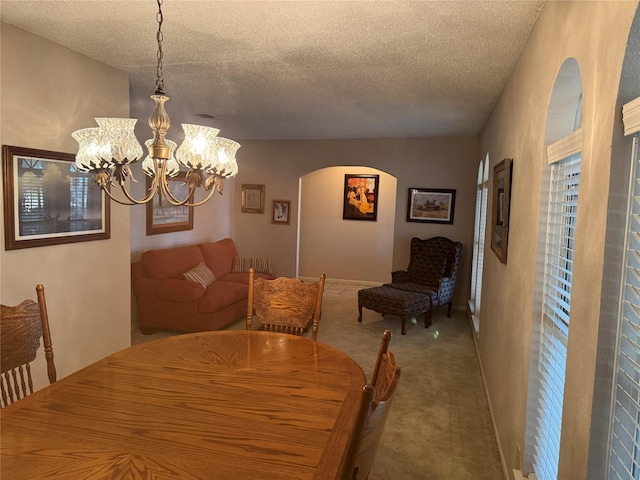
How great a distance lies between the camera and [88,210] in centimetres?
319

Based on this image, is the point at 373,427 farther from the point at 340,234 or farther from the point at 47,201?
the point at 340,234

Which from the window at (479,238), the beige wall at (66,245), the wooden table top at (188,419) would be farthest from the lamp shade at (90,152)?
the window at (479,238)

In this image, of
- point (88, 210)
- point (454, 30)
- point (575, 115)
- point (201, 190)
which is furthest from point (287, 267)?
point (575, 115)

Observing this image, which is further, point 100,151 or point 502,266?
point 502,266

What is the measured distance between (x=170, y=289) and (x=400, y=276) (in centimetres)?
308

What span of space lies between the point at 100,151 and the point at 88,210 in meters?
1.61

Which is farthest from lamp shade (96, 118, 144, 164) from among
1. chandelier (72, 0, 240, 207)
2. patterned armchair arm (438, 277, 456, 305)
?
patterned armchair arm (438, 277, 456, 305)

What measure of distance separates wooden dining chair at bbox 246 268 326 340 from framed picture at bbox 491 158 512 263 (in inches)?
46.8

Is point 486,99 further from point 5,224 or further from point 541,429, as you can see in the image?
point 5,224

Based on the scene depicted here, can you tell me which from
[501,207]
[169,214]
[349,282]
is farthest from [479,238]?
[169,214]

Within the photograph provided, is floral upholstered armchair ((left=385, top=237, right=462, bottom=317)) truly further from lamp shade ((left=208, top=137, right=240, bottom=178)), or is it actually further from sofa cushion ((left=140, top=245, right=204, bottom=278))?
lamp shade ((left=208, top=137, right=240, bottom=178))

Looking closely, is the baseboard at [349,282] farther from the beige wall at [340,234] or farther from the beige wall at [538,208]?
the beige wall at [538,208]

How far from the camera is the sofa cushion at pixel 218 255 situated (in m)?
5.96

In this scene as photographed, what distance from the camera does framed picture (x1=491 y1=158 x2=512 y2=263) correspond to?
2699mm
